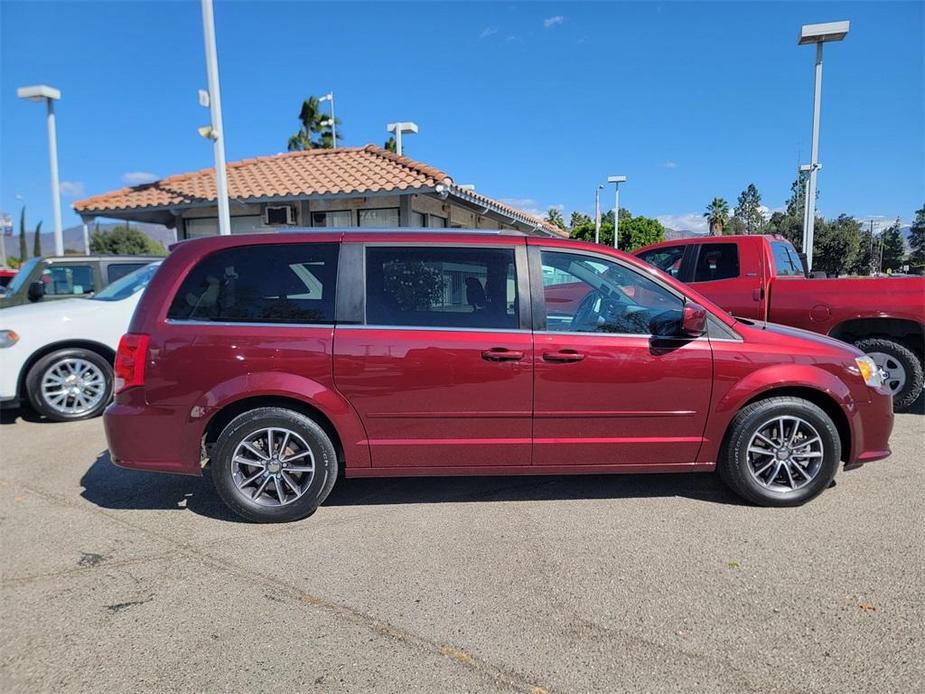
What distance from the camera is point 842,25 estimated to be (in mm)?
11320

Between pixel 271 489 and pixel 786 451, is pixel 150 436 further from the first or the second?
pixel 786 451

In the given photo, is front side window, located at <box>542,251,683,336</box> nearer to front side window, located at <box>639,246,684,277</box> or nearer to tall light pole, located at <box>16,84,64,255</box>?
front side window, located at <box>639,246,684,277</box>

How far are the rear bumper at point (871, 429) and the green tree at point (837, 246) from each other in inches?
1637

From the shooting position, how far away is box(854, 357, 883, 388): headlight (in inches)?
148

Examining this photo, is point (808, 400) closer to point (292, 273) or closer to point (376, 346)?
point (376, 346)

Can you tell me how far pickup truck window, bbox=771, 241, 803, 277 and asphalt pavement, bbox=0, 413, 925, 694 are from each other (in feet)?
10.1

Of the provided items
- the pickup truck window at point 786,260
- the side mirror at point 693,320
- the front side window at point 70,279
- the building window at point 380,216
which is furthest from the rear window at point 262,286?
the building window at point 380,216

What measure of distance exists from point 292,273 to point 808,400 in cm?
348

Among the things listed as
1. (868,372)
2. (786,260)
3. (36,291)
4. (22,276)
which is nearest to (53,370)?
(36,291)

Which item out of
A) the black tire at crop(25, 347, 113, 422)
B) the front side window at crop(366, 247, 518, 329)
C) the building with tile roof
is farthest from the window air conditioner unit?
the front side window at crop(366, 247, 518, 329)

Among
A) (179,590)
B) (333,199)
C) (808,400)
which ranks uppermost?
(333,199)

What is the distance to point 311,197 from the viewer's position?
1100 cm

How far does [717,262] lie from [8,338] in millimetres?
7872

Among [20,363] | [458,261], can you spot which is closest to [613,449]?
[458,261]
